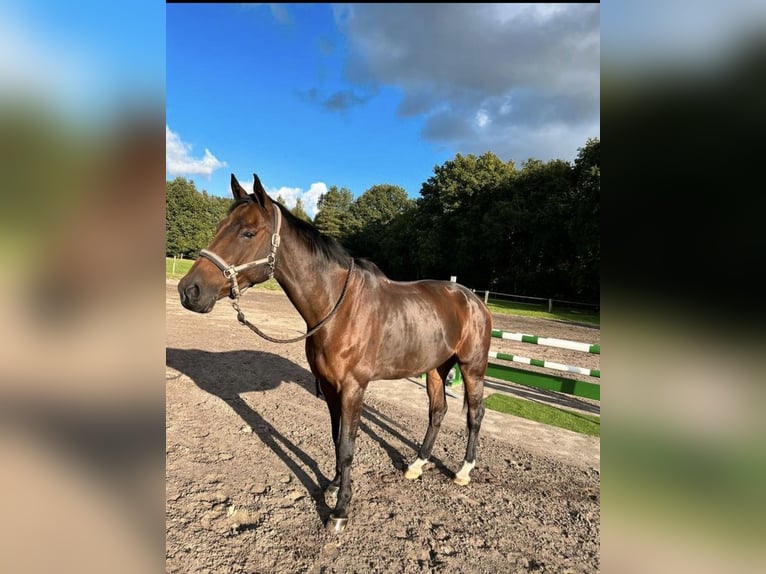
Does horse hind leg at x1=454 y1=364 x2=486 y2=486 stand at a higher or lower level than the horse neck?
lower

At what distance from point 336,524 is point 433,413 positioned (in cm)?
153

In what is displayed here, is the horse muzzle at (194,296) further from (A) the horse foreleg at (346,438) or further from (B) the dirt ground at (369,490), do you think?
(B) the dirt ground at (369,490)

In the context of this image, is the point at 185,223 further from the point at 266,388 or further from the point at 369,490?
the point at 369,490

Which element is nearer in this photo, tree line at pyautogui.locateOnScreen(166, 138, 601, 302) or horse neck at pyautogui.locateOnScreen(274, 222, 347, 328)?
horse neck at pyautogui.locateOnScreen(274, 222, 347, 328)

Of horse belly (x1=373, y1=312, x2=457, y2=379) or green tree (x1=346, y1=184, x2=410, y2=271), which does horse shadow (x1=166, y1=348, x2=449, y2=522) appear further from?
green tree (x1=346, y1=184, x2=410, y2=271)

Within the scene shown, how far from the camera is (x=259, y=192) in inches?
99.0

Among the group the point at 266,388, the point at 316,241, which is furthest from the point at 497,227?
the point at 316,241

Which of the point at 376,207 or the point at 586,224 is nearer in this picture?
the point at 586,224

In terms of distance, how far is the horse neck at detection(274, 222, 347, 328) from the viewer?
8.94 feet

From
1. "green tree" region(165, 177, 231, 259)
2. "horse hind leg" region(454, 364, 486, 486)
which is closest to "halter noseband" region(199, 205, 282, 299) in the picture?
"horse hind leg" region(454, 364, 486, 486)

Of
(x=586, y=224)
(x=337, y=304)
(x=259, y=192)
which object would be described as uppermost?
(x=586, y=224)
